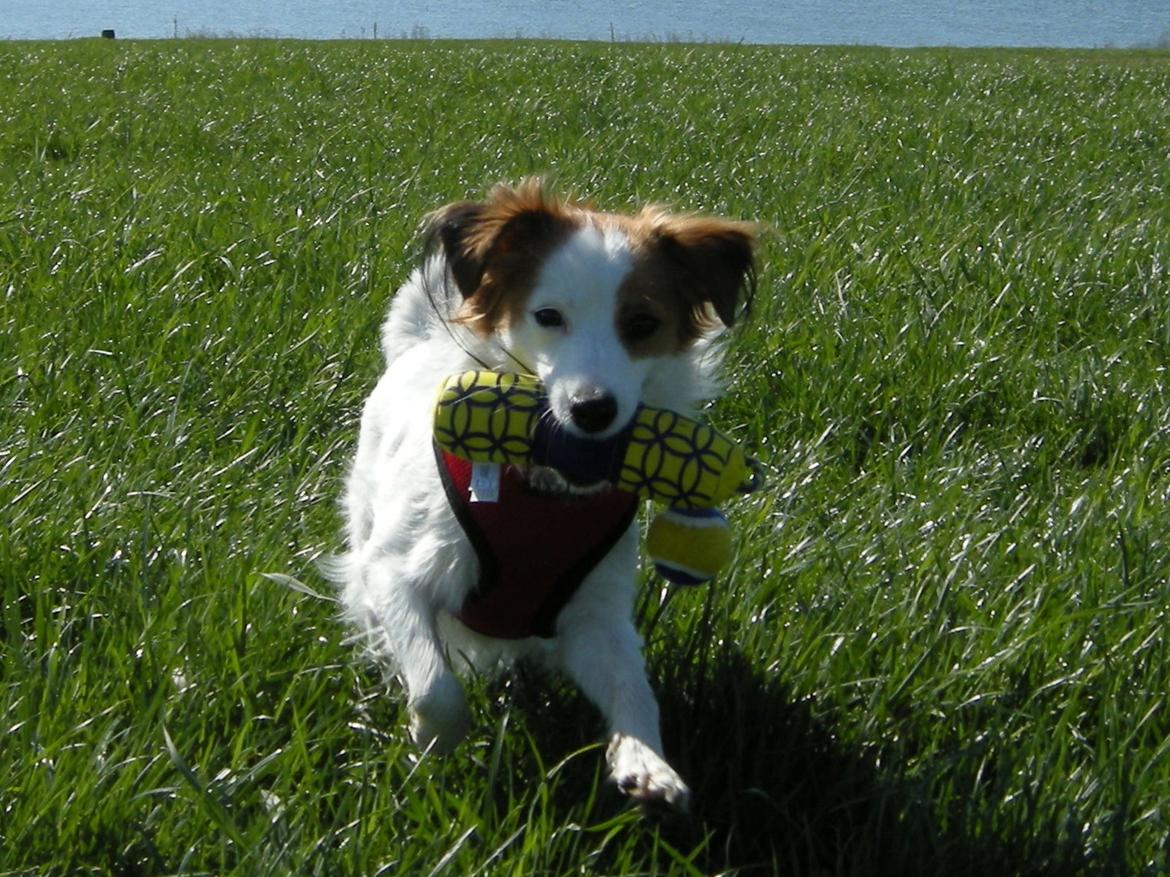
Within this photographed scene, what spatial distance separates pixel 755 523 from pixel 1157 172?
6.55m

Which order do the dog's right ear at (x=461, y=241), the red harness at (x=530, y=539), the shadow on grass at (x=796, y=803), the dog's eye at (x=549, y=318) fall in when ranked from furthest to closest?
the dog's right ear at (x=461, y=241) < the dog's eye at (x=549, y=318) < the red harness at (x=530, y=539) < the shadow on grass at (x=796, y=803)

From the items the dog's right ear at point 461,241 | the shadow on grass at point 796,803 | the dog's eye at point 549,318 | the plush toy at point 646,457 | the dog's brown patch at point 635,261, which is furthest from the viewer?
the dog's right ear at point 461,241

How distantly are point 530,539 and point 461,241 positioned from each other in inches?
29.9

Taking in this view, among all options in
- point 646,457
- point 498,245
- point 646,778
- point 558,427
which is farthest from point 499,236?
point 646,778

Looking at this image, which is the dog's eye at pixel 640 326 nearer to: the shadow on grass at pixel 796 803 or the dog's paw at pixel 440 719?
the shadow on grass at pixel 796 803

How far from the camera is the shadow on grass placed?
2.41 metres

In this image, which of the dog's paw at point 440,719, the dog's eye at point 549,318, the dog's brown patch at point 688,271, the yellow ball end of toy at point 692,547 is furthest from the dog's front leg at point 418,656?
the dog's brown patch at point 688,271

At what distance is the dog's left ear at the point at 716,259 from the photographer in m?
3.30

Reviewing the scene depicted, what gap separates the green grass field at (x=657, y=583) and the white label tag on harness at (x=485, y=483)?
0.39m

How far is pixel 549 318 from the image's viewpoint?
119 inches

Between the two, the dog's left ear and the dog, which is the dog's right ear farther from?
the dog's left ear

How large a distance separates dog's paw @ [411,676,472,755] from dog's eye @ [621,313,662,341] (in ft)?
2.61

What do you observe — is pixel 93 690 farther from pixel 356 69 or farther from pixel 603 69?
pixel 603 69

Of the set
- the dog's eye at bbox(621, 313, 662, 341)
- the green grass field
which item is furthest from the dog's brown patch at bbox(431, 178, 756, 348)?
the green grass field
